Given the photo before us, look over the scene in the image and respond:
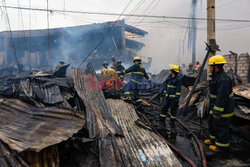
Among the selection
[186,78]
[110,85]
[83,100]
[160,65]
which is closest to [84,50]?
[110,85]

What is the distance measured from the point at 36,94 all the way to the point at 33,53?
69.0ft

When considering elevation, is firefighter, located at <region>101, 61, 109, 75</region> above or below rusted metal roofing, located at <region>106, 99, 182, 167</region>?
above

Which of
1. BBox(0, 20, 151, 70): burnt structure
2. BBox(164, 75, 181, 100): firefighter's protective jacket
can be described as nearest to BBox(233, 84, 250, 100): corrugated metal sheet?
BBox(164, 75, 181, 100): firefighter's protective jacket

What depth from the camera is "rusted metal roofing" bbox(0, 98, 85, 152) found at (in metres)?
1.66

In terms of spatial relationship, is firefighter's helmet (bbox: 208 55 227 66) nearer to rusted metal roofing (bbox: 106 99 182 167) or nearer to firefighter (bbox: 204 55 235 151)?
firefighter (bbox: 204 55 235 151)

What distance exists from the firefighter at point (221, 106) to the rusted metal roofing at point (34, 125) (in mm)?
2832

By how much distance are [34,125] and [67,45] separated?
2027 centimetres

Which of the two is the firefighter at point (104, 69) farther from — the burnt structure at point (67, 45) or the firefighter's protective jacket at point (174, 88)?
the burnt structure at point (67, 45)

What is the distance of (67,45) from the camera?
2003 centimetres

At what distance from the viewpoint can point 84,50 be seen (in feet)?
66.9

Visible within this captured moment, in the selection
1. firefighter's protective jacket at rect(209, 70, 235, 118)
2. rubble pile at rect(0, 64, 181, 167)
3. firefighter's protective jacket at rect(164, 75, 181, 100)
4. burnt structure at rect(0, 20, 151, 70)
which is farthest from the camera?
burnt structure at rect(0, 20, 151, 70)

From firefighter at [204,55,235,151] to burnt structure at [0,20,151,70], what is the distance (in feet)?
54.1

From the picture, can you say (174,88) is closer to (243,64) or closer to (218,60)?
(218,60)

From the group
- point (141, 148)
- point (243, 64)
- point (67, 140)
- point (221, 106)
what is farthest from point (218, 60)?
point (243, 64)
